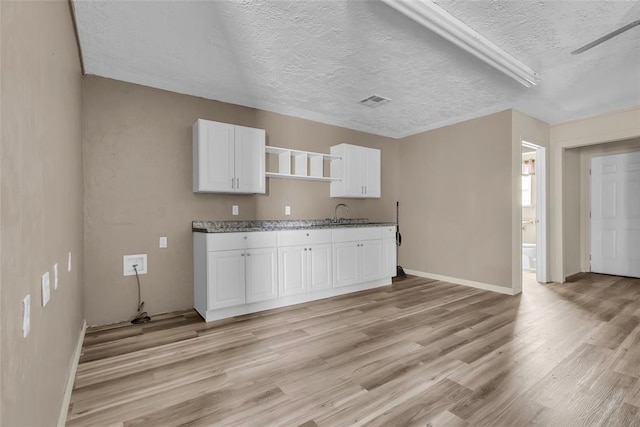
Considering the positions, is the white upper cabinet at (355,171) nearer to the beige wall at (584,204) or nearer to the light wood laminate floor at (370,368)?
the light wood laminate floor at (370,368)

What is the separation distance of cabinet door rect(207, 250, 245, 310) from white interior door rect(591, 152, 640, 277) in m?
6.24

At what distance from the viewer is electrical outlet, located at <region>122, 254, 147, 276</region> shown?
10.7 ft

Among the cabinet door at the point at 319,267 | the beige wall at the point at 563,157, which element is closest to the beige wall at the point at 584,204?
the beige wall at the point at 563,157

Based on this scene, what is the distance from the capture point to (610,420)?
169 centimetres

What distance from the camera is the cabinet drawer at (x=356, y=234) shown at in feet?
13.7

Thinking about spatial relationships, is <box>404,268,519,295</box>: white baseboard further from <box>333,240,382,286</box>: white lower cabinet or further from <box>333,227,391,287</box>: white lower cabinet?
<box>333,240,382,286</box>: white lower cabinet

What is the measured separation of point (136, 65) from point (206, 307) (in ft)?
8.06

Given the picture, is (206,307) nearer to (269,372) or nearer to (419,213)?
(269,372)

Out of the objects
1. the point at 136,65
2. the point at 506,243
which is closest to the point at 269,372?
the point at 136,65

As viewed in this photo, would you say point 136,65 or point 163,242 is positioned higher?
point 136,65

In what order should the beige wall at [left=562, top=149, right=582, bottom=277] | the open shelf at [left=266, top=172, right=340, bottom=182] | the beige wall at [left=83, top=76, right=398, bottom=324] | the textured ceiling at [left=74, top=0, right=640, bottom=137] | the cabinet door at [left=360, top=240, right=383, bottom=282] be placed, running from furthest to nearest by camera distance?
1. the beige wall at [left=562, top=149, right=582, bottom=277]
2. the cabinet door at [left=360, top=240, right=383, bottom=282]
3. the open shelf at [left=266, top=172, right=340, bottom=182]
4. the beige wall at [left=83, top=76, right=398, bottom=324]
5. the textured ceiling at [left=74, top=0, right=640, bottom=137]

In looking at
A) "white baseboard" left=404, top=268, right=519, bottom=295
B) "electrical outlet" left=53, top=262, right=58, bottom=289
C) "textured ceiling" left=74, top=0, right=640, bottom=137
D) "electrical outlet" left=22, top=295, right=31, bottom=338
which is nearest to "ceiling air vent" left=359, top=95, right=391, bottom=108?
"textured ceiling" left=74, top=0, right=640, bottom=137

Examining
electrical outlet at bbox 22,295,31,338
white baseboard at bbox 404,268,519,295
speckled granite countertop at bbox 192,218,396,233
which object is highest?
speckled granite countertop at bbox 192,218,396,233

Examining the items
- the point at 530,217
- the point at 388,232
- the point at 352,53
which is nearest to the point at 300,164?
the point at 388,232
